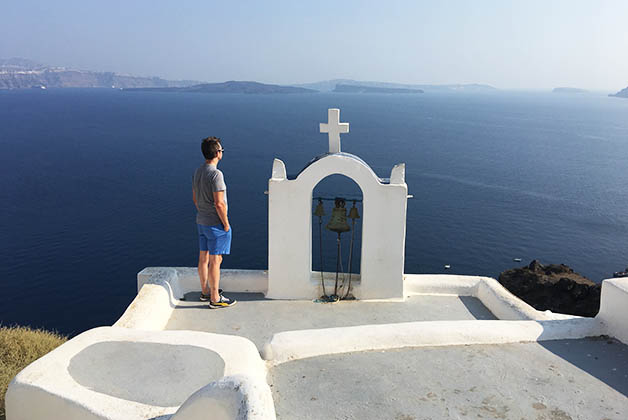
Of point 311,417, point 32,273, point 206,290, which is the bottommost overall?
point 32,273

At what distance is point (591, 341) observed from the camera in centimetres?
484

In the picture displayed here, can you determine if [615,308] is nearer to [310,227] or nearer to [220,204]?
[310,227]

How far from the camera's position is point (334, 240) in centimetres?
3281

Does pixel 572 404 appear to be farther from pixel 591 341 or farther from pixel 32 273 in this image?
pixel 32 273

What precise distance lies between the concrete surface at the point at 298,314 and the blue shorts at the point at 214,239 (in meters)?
0.78

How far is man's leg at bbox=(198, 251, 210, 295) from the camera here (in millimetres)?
6230

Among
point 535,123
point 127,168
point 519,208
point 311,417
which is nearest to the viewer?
point 311,417

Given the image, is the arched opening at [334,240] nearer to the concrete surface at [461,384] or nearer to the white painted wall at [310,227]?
the white painted wall at [310,227]

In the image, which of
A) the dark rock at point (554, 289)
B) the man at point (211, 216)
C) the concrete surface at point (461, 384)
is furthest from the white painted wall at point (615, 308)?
the dark rock at point (554, 289)

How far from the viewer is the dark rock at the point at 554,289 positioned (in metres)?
22.7

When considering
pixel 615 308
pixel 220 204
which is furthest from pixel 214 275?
pixel 615 308

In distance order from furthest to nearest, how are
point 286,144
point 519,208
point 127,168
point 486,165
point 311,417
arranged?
point 286,144, point 486,165, point 127,168, point 519,208, point 311,417

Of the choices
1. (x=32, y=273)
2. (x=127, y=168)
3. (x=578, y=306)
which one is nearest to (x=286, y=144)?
(x=127, y=168)

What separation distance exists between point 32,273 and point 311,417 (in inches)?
1076
